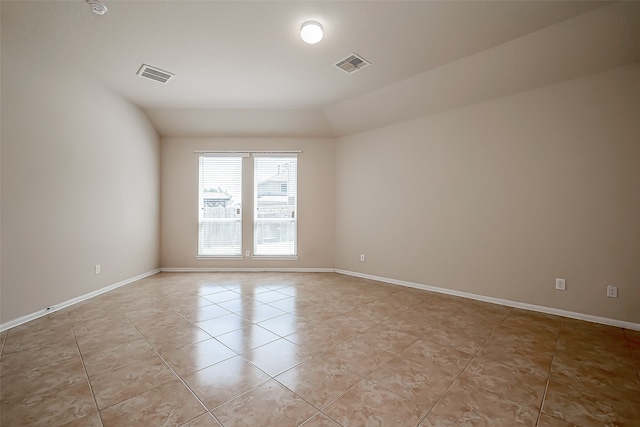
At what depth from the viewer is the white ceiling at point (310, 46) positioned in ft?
7.66

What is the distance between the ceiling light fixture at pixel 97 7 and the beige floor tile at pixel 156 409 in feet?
10.2

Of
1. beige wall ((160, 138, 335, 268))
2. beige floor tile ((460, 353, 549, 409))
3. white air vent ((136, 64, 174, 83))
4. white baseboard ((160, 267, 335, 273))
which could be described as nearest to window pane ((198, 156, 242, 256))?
beige wall ((160, 138, 335, 268))

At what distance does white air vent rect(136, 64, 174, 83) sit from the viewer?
10.8 feet

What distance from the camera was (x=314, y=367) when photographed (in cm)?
197

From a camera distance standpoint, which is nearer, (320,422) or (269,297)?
(320,422)

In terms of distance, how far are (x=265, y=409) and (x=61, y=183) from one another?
139 inches

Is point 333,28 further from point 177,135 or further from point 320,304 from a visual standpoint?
point 177,135

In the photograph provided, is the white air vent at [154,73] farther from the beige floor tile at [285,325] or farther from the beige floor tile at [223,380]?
the beige floor tile at [223,380]

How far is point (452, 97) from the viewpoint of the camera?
3.62 metres

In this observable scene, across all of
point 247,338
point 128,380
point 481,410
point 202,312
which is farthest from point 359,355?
point 202,312

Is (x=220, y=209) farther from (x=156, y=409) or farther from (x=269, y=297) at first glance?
(x=156, y=409)

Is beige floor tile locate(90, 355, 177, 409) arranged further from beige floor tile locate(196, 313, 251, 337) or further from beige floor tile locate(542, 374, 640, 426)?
beige floor tile locate(542, 374, 640, 426)

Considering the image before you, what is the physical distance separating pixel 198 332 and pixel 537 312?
383 centimetres

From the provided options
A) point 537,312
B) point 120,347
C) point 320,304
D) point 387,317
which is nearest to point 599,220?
point 537,312
